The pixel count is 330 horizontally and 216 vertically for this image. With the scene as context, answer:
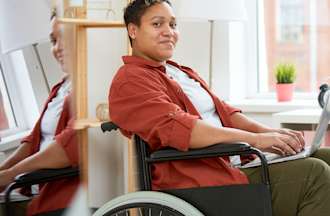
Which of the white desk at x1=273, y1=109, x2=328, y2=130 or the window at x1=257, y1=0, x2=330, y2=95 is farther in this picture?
the window at x1=257, y1=0, x2=330, y2=95

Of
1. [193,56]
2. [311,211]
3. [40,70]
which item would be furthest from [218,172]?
[193,56]

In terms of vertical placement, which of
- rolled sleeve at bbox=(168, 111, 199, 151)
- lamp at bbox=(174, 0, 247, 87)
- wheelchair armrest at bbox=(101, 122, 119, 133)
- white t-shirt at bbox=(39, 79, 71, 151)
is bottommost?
rolled sleeve at bbox=(168, 111, 199, 151)

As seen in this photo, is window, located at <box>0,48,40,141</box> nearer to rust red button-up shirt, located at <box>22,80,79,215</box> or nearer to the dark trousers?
rust red button-up shirt, located at <box>22,80,79,215</box>

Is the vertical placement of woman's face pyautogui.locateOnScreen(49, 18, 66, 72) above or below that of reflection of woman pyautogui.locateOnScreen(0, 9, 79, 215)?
above

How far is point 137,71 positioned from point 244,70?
1768 millimetres

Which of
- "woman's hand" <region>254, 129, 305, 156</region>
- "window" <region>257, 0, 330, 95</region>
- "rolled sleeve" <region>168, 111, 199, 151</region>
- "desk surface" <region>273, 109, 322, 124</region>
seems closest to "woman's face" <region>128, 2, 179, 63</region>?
"rolled sleeve" <region>168, 111, 199, 151</region>

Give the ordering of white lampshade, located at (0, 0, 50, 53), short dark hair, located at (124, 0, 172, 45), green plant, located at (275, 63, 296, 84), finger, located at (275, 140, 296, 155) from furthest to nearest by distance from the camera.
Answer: green plant, located at (275, 63, 296, 84), short dark hair, located at (124, 0, 172, 45), finger, located at (275, 140, 296, 155), white lampshade, located at (0, 0, 50, 53)

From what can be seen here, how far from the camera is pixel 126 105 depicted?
5.19ft

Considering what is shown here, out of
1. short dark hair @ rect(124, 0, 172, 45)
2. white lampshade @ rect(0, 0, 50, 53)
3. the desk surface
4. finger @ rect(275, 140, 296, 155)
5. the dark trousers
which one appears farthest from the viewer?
the desk surface

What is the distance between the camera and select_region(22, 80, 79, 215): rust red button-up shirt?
1.86 feet

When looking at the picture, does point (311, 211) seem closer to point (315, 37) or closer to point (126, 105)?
point (126, 105)

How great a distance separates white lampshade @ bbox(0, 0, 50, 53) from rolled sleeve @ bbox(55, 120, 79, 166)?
0.09 m

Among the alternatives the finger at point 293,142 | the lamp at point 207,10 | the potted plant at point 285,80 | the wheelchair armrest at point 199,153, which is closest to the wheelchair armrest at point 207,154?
the wheelchair armrest at point 199,153

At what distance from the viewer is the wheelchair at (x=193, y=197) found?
1.45 meters
